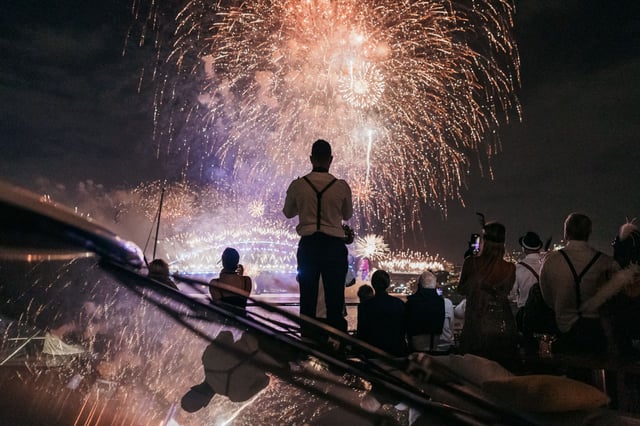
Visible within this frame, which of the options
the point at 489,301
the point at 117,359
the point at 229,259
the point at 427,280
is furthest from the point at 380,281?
the point at 117,359

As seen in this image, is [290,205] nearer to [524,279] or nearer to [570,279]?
[570,279]

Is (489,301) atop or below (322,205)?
below

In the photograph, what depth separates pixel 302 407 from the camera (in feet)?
4.36

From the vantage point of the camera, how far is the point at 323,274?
3703 mm

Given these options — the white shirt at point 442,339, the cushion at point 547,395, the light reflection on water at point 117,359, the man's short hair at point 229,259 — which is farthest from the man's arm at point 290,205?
the cushion at point 547,395

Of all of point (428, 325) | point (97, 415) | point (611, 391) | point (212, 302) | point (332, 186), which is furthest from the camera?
point (428, 325)

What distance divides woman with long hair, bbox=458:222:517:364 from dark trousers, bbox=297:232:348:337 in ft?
4.01


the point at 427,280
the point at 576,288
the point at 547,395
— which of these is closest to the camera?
the point at 547,395

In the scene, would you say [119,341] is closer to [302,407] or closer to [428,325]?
[302,407]

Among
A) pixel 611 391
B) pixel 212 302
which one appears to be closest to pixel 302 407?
pixel 212 302

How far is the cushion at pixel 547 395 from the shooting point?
1.39 meters

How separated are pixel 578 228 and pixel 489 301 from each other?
3.28ft

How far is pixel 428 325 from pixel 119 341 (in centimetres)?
397

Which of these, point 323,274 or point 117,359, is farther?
point 323,274
